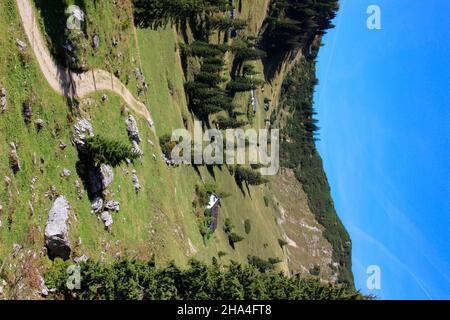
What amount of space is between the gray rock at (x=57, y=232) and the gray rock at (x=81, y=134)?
6337mm

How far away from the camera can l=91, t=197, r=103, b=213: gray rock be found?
40531mm

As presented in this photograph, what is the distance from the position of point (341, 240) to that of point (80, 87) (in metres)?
174

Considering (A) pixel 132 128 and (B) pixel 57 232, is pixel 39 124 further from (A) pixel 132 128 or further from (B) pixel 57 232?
(A) pixel 132 128

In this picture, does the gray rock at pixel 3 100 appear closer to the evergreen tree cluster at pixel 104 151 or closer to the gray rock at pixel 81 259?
the evergreen tree cluster at pixel 104 151

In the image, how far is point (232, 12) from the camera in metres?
120

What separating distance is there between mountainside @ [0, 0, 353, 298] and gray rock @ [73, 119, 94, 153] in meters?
0.10

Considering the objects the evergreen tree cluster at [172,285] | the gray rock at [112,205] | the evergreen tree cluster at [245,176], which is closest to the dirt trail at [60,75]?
the gray rock at [112,205]

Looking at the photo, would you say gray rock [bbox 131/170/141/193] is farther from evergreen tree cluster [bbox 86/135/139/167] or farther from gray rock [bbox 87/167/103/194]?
gray rock [bbox 87/167/103/194]

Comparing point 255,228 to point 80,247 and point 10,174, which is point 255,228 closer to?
point 80,247

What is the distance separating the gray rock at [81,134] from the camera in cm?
3962

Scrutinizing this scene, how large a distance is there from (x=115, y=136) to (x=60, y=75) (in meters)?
10.7

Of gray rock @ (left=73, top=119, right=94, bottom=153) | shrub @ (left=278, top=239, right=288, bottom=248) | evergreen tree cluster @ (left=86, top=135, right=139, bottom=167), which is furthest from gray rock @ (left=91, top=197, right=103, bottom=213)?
shrub @ (left=278, top=239, right=288, bottom=248)

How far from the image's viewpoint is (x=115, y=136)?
4891cm
